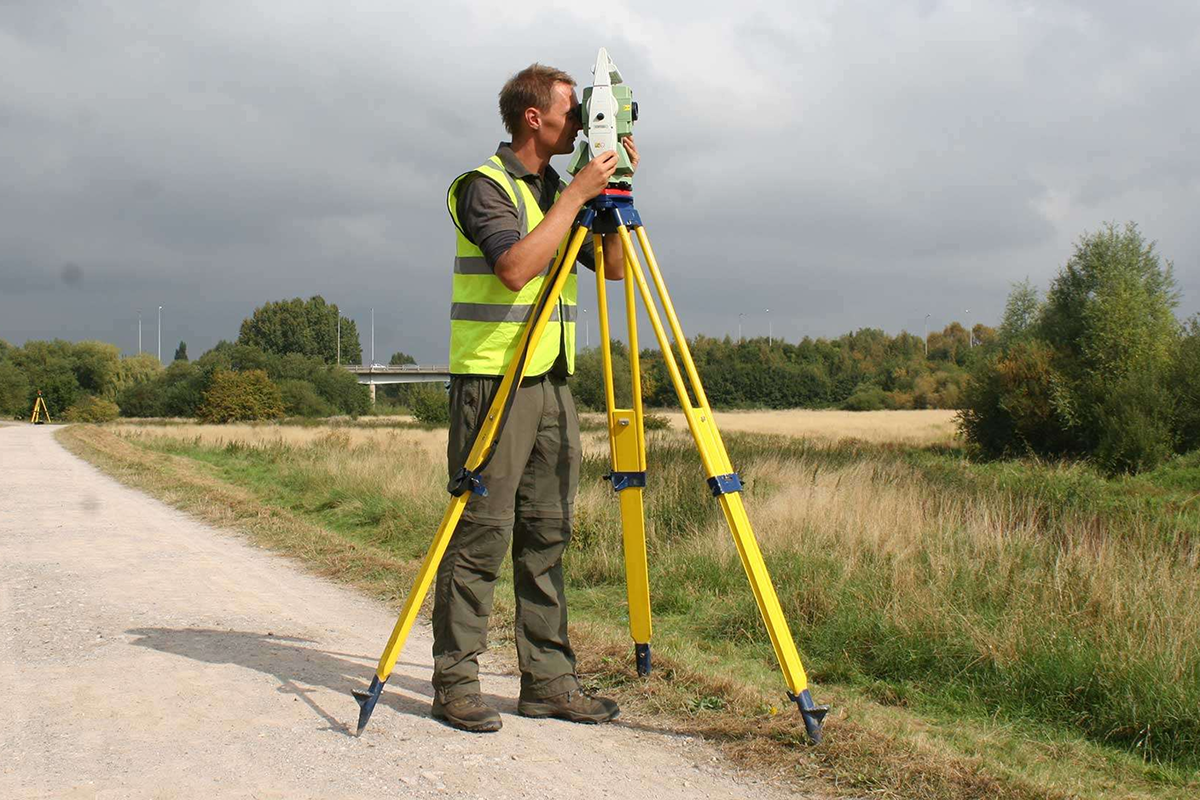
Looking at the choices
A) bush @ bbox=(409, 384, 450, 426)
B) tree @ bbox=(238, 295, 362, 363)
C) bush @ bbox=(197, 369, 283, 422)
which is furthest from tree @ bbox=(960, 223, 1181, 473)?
tree @ bbox=(238, 295, 362, 363)

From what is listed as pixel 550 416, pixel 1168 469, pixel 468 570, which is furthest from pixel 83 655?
pixel 1168 469

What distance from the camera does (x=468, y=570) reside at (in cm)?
342

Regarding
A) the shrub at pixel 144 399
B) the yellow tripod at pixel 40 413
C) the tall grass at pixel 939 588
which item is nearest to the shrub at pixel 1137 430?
the tall grass at pixel 939 588

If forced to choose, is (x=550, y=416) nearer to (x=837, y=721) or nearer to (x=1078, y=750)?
(x=837, y=721)

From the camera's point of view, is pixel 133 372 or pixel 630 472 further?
pixel 133 372

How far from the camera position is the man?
3.36 metres

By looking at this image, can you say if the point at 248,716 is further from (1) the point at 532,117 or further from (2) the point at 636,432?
(1) the point at 532,117

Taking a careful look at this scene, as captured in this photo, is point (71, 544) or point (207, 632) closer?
point (207, 632)

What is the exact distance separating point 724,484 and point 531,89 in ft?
5.40

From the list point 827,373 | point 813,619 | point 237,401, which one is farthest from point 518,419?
point 827,373

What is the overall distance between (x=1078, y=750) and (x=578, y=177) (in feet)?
9.28

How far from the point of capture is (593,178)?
10.5 feet

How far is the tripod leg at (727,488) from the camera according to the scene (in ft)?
10.1

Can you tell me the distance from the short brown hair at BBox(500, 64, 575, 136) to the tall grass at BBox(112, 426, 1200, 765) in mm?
2956
